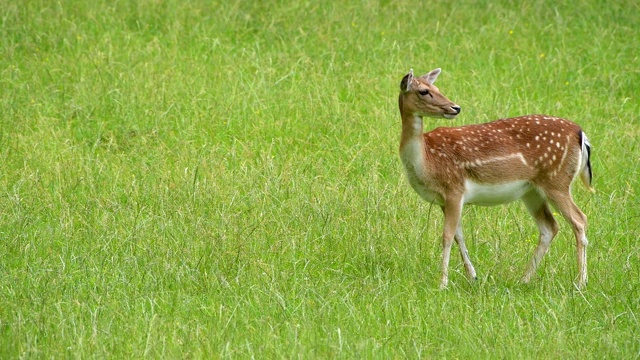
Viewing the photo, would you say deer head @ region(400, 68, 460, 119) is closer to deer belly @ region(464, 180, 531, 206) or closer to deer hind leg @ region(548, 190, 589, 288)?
deer belly @ region(464, 180, 531, 206)

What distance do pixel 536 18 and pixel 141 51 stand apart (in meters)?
4.20

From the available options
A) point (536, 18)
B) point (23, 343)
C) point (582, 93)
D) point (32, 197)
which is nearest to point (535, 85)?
point (582, 93)

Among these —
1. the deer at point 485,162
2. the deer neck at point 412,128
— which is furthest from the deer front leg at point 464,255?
the deer neck at point 412,128

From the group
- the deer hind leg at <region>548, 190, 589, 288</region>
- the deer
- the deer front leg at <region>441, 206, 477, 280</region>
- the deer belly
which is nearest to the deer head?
the deer

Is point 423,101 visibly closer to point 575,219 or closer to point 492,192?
point 492,192

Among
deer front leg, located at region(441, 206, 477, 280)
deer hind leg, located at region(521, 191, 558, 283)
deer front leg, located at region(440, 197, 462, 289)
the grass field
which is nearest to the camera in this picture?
the grass field

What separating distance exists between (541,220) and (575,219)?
1.14ft

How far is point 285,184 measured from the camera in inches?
Result: 336

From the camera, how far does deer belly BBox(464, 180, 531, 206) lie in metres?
7.29

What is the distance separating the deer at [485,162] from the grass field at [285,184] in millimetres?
265

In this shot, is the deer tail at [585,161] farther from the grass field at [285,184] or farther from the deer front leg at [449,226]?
the deer front leg at [449,226]

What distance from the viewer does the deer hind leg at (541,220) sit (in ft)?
24.4

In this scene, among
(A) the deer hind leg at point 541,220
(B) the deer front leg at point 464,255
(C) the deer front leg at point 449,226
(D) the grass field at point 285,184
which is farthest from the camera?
(A) the deer hind leg at point 541,220

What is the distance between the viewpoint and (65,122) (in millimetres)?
9867
